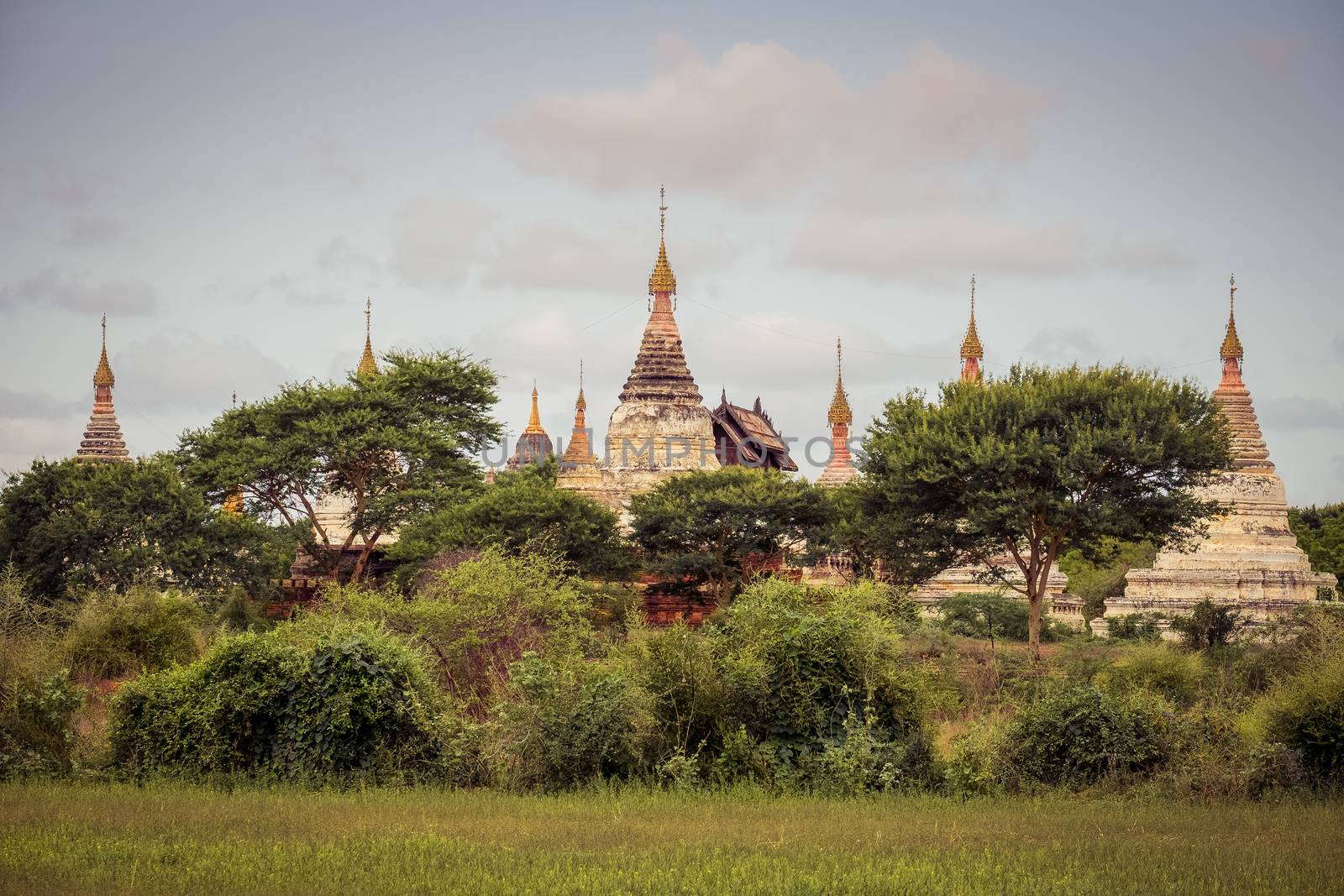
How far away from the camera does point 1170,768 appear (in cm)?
2147

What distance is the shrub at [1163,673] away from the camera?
29.7 meters

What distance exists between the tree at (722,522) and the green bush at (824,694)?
21.6 m

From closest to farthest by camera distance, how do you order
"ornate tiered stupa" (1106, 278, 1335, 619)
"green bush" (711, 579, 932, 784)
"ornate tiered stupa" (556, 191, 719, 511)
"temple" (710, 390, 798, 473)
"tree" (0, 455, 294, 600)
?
"green bush" (711, 579, 932, 784) → "tree" (0, 455, 294, 600) → "ornate tiered stupa" (1106, 278, 1335, 619) → "ornate tiered stupa" (556, 191, 719, 511) → "temple" (710, 390, 798, 473)

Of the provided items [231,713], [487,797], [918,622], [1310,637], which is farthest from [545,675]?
[918,622]

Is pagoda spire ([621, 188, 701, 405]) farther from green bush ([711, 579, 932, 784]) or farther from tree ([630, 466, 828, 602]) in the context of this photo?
green bush ([711, 579, 932, 784])

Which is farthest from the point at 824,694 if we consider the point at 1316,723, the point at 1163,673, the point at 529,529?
the point at 529,529

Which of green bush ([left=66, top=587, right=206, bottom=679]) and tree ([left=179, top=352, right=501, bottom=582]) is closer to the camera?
green bush ([left=66, top=587, right=206, bottom=679])

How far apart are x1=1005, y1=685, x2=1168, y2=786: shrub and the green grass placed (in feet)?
3.40

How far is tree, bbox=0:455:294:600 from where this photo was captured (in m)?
44.4

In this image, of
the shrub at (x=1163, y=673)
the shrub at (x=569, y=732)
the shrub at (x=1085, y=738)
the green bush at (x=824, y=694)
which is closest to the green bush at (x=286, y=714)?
the shrub at (x=569, y=732)

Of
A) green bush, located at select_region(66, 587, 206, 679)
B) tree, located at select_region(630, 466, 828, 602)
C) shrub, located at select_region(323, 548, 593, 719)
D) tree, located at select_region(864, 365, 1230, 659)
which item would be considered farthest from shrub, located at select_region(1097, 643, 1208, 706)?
green bush, located at select_region(66, 587, 206, 679)

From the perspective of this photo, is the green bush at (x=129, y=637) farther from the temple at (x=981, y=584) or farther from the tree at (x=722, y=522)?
the temple at (x=981, y=584)

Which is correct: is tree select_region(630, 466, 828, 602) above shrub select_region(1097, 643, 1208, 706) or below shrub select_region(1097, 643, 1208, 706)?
above

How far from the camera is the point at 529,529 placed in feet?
141
